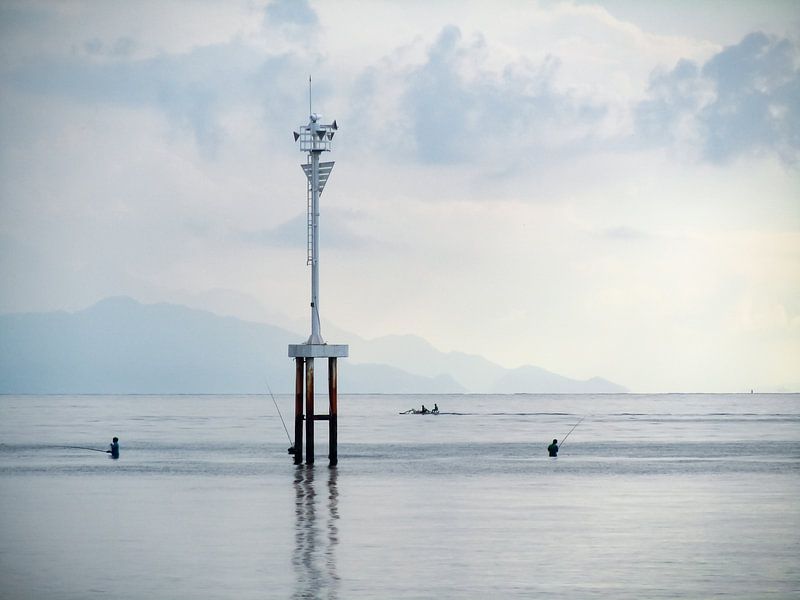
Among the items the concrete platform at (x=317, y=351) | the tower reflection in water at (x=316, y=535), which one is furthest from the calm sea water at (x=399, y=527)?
the concrete platform at (x=317, y=351)

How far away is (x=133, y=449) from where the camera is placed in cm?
9806

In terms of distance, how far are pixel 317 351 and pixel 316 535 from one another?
20.6 meters

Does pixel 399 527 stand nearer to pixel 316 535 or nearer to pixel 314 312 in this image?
pixel 316 535

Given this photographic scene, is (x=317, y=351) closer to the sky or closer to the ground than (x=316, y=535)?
closer to the sky

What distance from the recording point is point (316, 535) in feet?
138

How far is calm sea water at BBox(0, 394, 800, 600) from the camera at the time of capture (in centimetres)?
3256

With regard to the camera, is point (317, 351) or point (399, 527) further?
point (317, 351)

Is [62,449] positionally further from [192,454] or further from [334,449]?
[334,449]

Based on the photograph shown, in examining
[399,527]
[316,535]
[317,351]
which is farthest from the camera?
[317,351]

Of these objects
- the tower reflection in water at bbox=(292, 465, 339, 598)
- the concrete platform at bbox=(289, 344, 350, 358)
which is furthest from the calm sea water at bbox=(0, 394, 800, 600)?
the concrete platform at bbox=(289, 344, 350, 358)

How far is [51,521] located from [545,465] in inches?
1524

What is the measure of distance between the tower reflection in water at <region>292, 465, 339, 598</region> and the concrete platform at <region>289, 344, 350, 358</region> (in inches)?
240

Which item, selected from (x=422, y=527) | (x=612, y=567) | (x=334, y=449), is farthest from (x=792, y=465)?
(x=612, y=567)

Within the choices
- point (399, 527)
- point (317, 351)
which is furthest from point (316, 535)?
point (317, 351)
